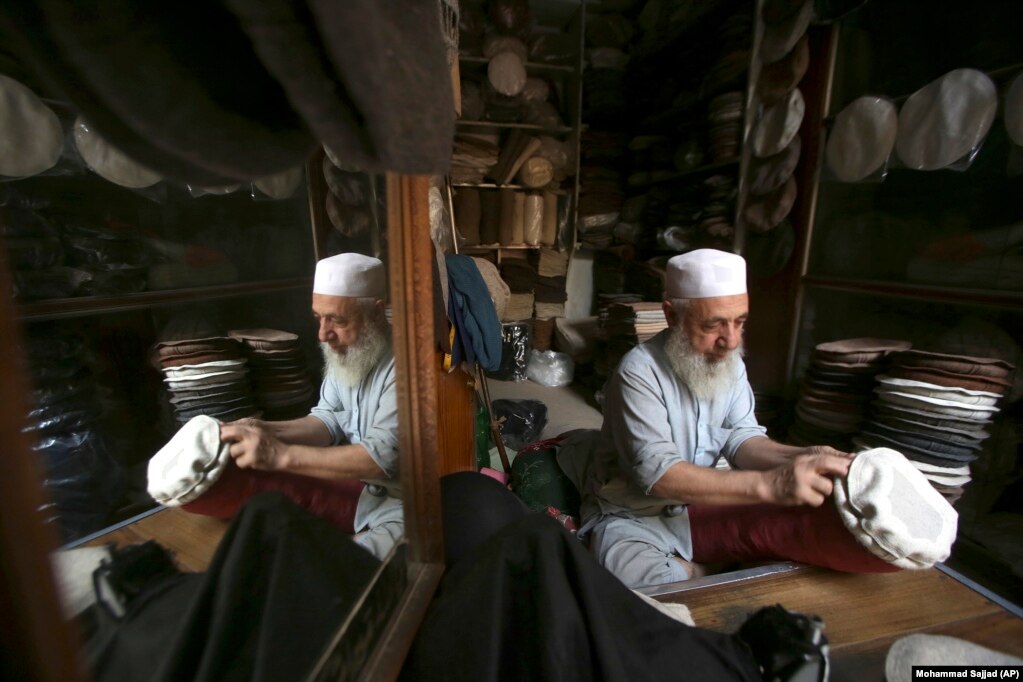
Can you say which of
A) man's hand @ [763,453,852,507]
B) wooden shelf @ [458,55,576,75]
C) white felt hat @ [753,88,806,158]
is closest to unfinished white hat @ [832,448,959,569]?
man's hand @ [763,453,852,507]

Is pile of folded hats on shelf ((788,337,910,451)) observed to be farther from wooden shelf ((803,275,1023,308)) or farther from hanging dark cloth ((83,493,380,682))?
hanging dark cloth ((83,493,380,682))

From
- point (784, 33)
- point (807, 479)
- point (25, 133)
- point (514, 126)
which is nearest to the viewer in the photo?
point (25, 133)

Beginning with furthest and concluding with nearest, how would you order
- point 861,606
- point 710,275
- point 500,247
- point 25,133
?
point 500,247 → point 710,275 → point 861,606 → point 25,133

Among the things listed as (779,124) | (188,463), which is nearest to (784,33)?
(779,124)

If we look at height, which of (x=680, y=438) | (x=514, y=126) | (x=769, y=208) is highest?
(x=514, y=126)

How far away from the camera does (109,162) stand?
288 millimetres

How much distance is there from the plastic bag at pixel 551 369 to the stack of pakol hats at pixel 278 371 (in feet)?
9.94

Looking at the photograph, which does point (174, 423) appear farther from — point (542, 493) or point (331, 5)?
point (542, 493)

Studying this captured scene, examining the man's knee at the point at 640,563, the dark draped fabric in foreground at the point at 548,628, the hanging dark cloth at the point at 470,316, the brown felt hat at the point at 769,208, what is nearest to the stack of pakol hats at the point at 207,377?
the dark draped fabric in foreground at the point at 548,628

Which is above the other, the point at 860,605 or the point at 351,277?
the point at 351,277

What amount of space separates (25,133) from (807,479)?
1274 millimetres

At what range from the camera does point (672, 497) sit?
1134mm

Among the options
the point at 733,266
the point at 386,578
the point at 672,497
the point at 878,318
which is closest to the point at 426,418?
the point at 386,578

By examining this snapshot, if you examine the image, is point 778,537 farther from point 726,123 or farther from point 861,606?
point 726,123
